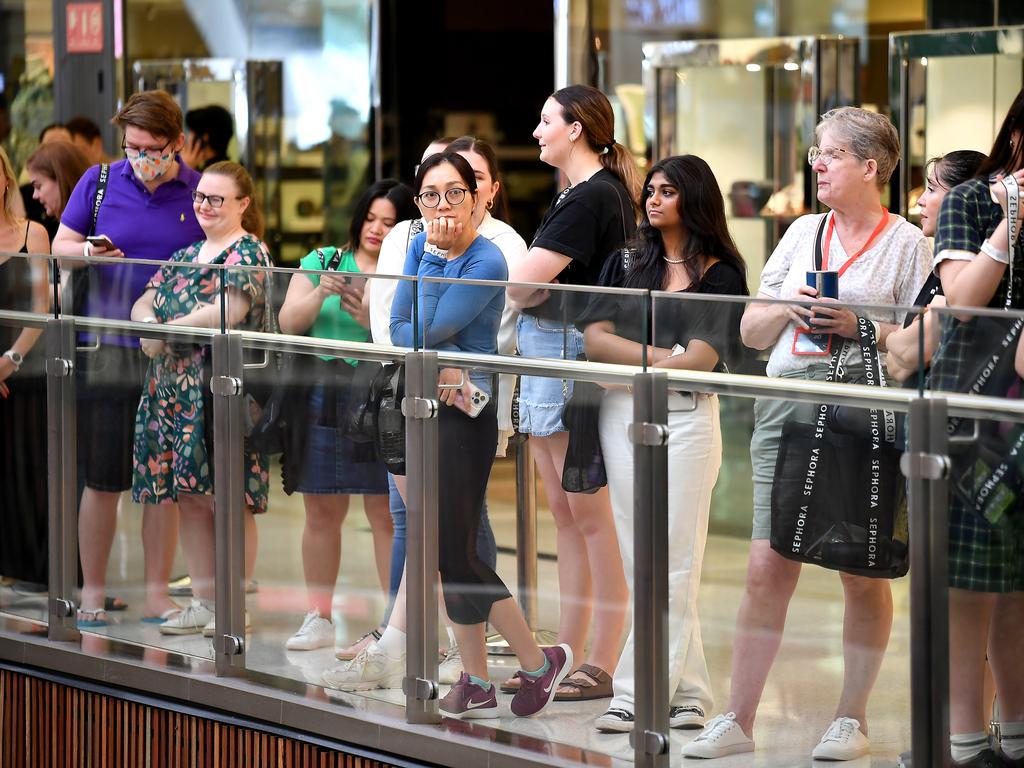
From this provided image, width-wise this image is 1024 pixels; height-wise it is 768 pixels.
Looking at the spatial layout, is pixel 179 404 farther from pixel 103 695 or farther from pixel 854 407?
pixel 854 407

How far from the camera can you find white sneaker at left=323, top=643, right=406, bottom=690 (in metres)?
3.92

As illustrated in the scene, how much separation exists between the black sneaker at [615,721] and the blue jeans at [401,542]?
44 cm

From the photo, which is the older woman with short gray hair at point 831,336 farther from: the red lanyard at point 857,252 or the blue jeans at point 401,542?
the blue jeans at point 401,542

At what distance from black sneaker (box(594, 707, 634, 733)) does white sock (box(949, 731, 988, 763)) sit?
704 mm

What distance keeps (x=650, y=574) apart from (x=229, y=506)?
1.28m

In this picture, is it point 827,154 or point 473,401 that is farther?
point 827,154

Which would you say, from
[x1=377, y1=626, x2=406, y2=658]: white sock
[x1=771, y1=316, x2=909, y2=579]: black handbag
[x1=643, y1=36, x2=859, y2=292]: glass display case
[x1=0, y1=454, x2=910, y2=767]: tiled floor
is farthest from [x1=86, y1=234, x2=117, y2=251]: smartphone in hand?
[x1=643, y1=36, x2=859, y2=292]: glass display case

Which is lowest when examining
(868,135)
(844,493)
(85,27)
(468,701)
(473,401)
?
(468,701)

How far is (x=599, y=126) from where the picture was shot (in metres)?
4.38

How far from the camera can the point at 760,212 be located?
288 inches

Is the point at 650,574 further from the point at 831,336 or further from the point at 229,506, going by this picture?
the point at 229,506

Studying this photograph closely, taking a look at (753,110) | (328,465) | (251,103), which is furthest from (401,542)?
(251,103)

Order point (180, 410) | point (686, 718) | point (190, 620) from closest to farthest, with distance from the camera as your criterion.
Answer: point (686, 718) < point (180, 410) < point (190, 620)

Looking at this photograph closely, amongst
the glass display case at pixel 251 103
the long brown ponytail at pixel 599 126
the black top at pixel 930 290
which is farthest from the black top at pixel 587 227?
the glass display case at pixel 251 103
